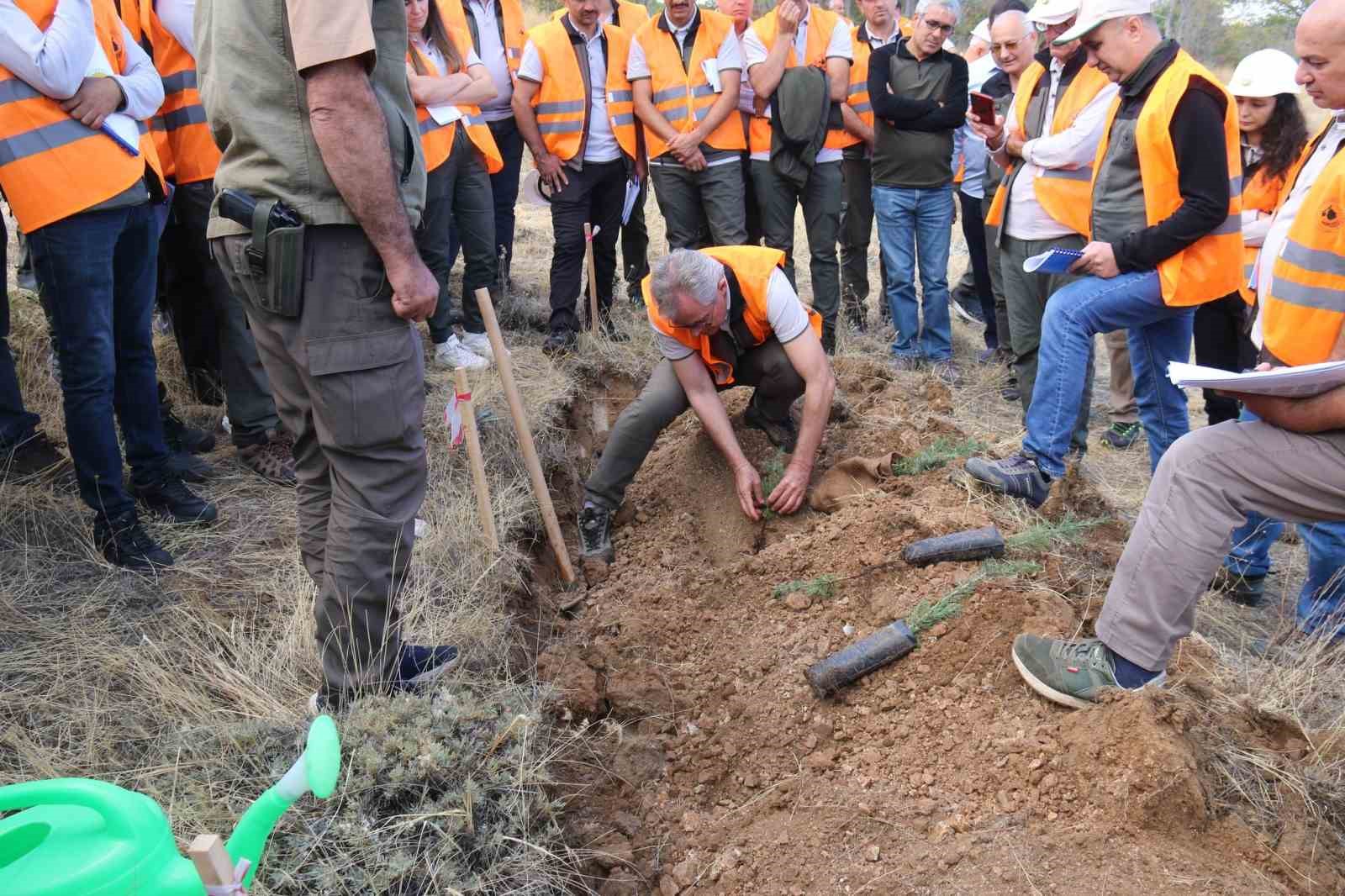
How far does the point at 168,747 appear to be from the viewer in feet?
8.39

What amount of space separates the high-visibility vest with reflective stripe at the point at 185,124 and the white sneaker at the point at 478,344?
74.9 inches

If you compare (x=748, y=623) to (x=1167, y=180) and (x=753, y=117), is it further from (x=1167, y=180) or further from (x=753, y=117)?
(x=753, y=117)

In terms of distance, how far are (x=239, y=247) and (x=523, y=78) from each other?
A: 13.0 feet

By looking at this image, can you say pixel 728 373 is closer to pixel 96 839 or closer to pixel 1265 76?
pixel 1265 76

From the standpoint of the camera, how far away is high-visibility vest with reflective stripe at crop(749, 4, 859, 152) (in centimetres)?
592

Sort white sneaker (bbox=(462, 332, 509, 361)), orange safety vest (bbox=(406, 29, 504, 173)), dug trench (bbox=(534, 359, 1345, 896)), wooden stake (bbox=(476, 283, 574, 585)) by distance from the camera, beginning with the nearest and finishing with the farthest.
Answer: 1. dug trench (bbox=(534, 359, 1345, 896))
2. wooden stake (bbox=(476, 283, 574, 585))
3. orange safety vest (bbox=(406, 29, 504, 173))
4. white sneaker (bbox=(462, 332, 509, 361))

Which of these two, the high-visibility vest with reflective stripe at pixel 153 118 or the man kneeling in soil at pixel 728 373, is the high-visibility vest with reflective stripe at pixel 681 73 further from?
the high-visibility vest with reflective stripe at pixel 153 118

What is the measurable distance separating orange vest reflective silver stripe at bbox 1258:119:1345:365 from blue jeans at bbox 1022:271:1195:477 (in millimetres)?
1258

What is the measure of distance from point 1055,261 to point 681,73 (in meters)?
2.83

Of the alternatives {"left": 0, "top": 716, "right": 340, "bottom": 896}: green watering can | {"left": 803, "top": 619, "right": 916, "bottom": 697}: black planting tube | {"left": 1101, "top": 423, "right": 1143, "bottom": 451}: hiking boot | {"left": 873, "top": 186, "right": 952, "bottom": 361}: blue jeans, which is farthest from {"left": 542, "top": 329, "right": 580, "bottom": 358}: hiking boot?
{"left": 0, "top": 716, "right": 340, "bottom": 896}: green watering can

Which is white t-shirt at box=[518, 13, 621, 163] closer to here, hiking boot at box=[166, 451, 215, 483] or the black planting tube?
hiking boot at box=[166, 451, 215, 483]

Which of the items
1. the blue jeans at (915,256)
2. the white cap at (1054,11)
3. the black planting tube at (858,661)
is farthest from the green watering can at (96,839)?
the blue jeans at (915,256)

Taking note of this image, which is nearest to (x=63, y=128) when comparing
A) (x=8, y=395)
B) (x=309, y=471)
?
(x=8, y=395)

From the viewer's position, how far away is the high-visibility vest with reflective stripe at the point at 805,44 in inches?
233
